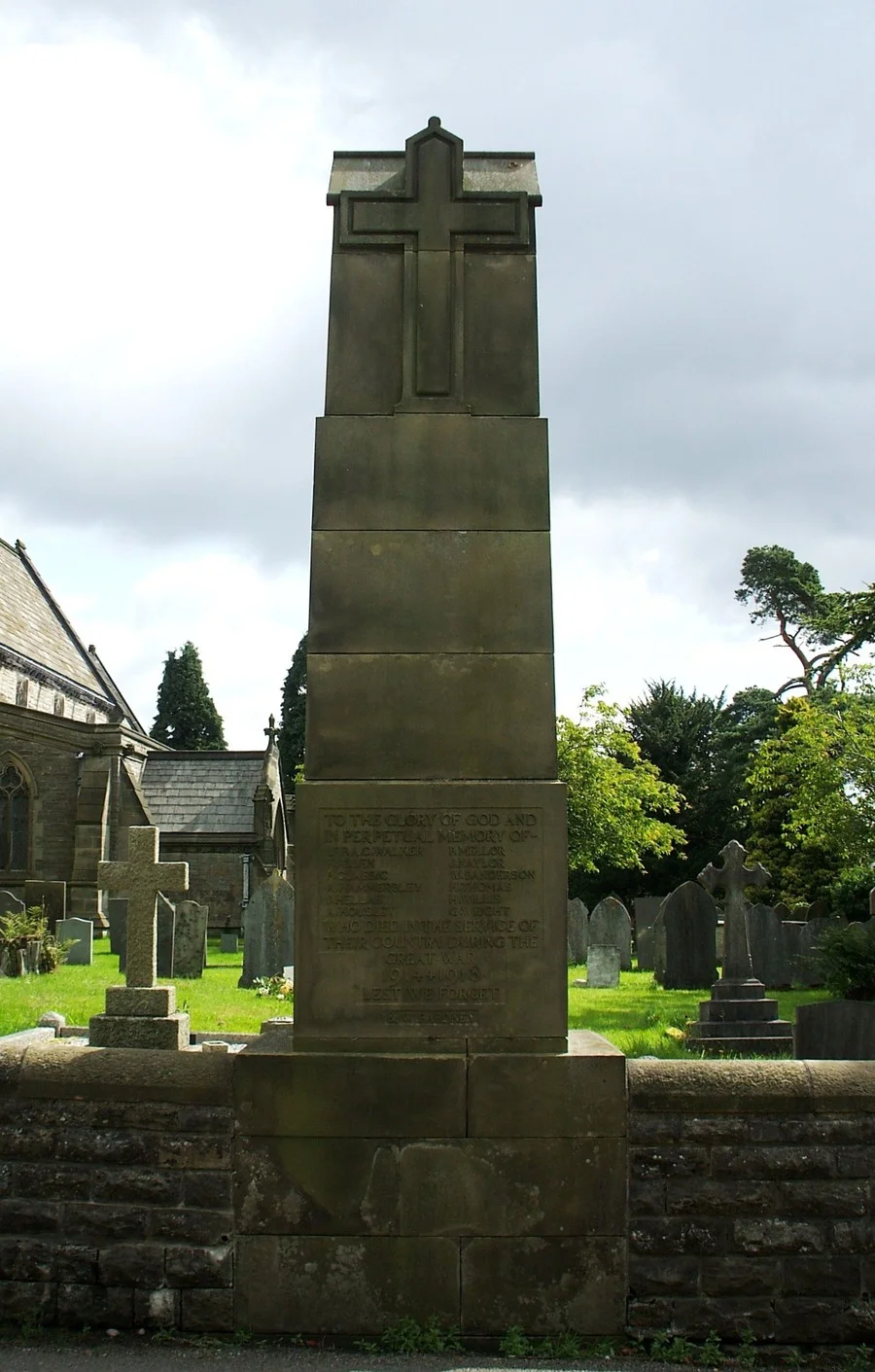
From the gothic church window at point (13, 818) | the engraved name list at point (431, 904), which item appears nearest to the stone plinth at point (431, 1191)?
the engraved name list at point (431, 904)

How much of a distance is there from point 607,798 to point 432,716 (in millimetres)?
31712

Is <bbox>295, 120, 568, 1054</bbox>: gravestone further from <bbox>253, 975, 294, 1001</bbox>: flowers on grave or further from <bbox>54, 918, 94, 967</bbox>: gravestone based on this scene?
<bbox>54, 918, 94, 967</bbox>: gravestone

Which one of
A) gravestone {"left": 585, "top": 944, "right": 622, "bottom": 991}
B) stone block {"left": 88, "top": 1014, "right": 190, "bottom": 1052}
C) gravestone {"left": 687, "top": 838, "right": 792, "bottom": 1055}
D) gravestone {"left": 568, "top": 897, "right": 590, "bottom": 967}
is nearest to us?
stone block {"left": 88, "top": 1014, "right": 190, "bottom": 1052}

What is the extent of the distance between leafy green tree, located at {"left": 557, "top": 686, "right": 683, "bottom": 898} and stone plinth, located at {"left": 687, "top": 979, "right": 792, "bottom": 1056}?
822 inches

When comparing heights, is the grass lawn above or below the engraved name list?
below

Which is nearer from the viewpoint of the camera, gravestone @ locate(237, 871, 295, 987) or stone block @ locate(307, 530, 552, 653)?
stone block @ locate(307, 530, 552, 653)

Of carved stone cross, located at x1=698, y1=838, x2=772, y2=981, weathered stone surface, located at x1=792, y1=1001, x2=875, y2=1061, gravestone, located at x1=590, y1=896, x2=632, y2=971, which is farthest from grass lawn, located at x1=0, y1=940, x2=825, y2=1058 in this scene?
gravestone, located at x1=590, y1=896, x2=632, y2=971

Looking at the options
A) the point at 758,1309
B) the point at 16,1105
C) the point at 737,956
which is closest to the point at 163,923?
the point at 737,956

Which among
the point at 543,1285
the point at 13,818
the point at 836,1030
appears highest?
the point at 13,818

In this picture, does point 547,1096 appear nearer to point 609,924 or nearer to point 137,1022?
point 137,1022

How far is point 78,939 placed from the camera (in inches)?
770

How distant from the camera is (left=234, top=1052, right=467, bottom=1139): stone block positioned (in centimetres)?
433

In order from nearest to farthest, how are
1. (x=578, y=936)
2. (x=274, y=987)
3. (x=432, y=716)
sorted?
1. (x=432, y=716)
2. (x=274, y=987)
3. (x=578, y=936)

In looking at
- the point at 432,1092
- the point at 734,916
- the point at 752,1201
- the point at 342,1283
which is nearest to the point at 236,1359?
the point at 342,1283
